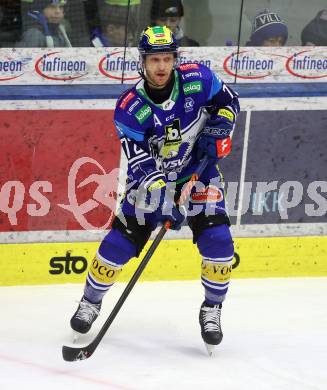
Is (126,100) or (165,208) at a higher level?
(126,100)

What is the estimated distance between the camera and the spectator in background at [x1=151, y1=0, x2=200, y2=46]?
229 inches

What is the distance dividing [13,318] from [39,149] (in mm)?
994

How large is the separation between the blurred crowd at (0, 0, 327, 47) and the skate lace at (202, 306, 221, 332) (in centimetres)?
170

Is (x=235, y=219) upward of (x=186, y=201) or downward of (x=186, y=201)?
downward

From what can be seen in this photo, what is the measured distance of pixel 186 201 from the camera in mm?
4793

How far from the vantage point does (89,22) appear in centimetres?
576

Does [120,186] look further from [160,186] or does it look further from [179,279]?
[160,186]

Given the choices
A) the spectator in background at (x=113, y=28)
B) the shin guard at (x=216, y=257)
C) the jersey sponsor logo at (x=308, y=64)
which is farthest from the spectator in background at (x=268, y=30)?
the shin guard at (x=216, y=257)

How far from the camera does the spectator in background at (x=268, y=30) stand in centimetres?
604

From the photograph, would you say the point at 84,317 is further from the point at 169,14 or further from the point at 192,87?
the point at 169,14

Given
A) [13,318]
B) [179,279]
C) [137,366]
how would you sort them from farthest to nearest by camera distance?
A: 1. [179,279]
2. [13,318]
3. [137,366]

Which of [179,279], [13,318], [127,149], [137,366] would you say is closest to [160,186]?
[127,149]

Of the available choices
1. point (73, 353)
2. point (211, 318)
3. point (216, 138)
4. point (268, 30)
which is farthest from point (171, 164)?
point (268, 30)

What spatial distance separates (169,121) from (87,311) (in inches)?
36.7
